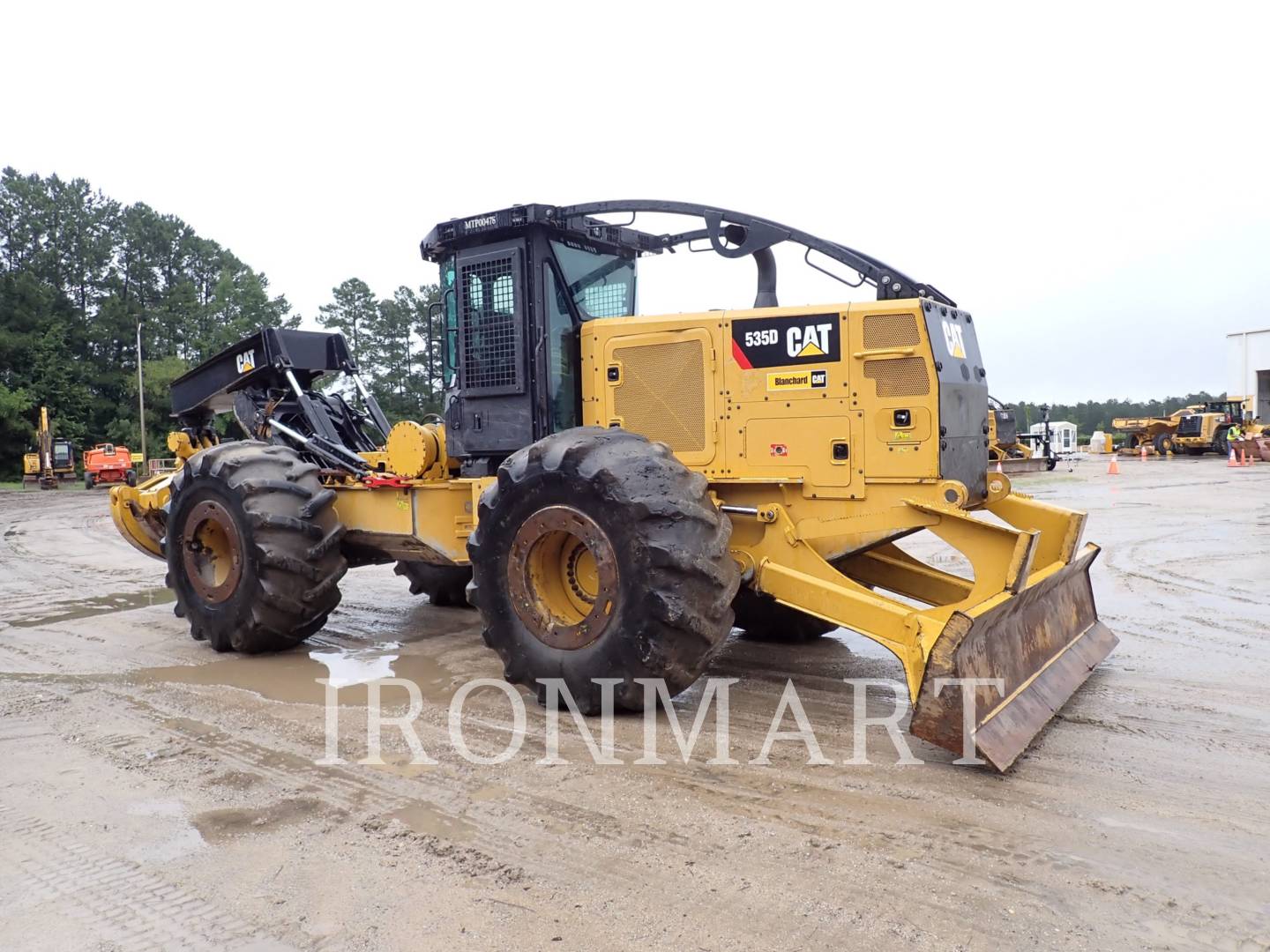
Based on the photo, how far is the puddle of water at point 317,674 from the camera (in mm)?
6008

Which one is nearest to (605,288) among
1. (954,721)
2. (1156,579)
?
(954,721)

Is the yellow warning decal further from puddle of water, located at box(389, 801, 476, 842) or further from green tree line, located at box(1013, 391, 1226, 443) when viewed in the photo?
green tree line, located at box(1013, 391, 1226, 443)

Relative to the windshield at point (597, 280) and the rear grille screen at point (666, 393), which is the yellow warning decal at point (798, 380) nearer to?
the rear grille screen at point (666, 393)

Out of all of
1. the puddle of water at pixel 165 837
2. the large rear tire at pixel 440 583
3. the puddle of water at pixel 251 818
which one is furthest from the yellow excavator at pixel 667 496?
the puddle of water at pixel 165 837

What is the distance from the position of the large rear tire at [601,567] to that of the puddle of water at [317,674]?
2.85 ft

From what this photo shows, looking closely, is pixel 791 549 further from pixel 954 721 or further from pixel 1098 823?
pixel 1098 823

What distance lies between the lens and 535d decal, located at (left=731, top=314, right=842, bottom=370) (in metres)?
5.74

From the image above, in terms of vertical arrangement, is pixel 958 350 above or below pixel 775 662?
above

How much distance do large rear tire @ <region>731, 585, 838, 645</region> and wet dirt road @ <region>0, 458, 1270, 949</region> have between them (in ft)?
1.38

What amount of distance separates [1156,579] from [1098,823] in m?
7.01

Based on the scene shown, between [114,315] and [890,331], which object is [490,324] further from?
[114,315]

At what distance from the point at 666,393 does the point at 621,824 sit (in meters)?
3.11

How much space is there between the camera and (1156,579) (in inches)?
388
